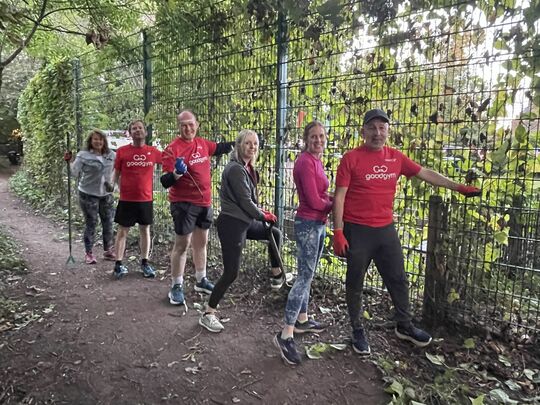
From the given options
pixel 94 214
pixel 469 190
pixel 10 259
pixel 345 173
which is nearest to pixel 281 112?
pixel 345 173

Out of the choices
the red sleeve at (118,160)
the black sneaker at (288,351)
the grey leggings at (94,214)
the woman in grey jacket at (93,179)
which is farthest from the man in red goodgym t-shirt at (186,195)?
the grey leggings at (94,214)

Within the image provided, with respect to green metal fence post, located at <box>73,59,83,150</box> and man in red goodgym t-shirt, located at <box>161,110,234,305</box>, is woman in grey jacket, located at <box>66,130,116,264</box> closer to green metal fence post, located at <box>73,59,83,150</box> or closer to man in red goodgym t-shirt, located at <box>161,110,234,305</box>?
man in red goodgym t-shirt, located at <box>161,110,234,305</box>

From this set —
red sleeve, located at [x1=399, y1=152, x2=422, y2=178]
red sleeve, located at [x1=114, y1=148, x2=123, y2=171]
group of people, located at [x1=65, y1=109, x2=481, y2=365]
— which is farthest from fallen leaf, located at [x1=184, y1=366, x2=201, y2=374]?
red sleeve, located at [x1=114, y1=148, x2=123, y2=171]

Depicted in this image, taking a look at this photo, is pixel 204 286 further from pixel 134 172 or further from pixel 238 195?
pixel 134 172

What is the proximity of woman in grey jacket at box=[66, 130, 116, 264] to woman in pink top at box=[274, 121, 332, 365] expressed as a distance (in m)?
3.47

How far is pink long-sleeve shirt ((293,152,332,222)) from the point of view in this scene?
347 centimetres

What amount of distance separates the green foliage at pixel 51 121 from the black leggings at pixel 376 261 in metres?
7.69

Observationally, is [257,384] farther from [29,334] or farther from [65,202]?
[65,202]

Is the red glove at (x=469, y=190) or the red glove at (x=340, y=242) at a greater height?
the red glove at (x=469, y=190)

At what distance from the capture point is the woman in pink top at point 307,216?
3484 mm

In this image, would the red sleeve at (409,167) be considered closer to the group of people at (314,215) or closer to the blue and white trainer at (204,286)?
the group of people at (314,215)

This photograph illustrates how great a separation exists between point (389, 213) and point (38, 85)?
1070 centimetres

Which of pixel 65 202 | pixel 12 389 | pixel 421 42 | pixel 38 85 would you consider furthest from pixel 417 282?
pixel 38 85

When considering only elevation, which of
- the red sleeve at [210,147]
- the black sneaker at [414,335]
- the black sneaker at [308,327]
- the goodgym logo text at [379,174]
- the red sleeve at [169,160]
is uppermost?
the red sleeve at [210,147]
